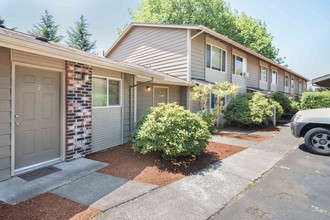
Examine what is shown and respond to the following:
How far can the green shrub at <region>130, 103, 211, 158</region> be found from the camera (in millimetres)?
5184

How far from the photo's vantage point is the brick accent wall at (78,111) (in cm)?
534

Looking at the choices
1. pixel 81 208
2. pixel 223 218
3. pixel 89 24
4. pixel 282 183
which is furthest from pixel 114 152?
pixel 89 24

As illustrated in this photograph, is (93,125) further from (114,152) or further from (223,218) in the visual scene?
(223,218)

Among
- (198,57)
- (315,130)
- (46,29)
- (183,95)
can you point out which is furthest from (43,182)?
(46,29)

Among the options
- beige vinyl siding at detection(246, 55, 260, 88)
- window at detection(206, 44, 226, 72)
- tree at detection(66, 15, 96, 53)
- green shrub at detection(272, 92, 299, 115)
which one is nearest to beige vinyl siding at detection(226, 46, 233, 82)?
window at detection(206, 44, 226, 72)

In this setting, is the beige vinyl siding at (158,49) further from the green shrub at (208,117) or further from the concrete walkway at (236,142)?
the concrete walkway at (236,142)

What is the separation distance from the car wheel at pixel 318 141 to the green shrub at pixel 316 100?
30.0 feet

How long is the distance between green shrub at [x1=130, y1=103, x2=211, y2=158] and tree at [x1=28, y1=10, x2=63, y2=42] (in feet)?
73.4

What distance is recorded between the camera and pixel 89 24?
25.2 metres

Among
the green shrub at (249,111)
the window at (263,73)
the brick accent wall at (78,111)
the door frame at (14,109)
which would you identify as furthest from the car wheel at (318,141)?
the window at (263,73)

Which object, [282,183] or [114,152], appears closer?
[282,183]

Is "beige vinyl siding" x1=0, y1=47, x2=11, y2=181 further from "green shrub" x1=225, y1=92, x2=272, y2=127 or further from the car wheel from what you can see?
"green shrub" x1=225, y1=92, x2=272, y2=127

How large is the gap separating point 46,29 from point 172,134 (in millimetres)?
24028

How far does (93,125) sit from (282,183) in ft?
16.5
